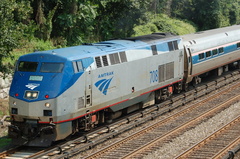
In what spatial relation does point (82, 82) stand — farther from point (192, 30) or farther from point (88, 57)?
point (192, 30)

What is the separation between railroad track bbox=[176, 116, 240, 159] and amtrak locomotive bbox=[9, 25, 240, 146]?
165 inches

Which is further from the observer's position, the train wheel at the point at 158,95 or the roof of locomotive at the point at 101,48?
the train wheel at the point at 158,95

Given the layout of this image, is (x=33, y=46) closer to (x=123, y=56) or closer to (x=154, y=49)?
(x=154, y=49)

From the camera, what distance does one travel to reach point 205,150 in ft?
54.1

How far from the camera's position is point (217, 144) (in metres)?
17.2

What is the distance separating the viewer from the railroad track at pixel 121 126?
15.9 metres

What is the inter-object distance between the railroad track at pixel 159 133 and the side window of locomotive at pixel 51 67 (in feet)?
11.3

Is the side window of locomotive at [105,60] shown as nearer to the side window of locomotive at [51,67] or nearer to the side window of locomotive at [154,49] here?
the side window of locomotive at [51,67]

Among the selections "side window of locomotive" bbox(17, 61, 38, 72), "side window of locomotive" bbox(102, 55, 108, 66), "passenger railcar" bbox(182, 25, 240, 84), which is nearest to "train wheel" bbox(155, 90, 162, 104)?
"passenger railcar" bbox(182, 25, 240, 84)

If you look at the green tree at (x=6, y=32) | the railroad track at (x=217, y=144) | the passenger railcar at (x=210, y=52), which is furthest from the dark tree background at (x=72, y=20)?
the railroad track at (x=217, y=144)

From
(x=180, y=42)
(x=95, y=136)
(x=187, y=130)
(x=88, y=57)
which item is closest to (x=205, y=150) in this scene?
(x=187, y=130)

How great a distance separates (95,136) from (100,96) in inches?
69.2

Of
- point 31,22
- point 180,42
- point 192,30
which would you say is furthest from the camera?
point 192,30

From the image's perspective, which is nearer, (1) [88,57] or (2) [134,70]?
(1) [88,57]
